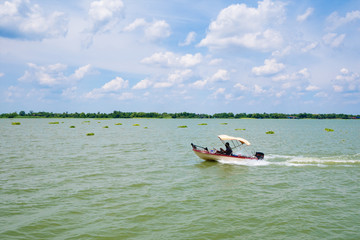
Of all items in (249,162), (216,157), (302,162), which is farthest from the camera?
Result: (216,157)

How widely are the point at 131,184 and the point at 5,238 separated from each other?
9.82 metres

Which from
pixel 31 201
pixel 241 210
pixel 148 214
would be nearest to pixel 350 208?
pixel 241 210

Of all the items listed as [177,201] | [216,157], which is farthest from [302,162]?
[177,201]

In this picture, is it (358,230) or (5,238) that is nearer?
(5,238)

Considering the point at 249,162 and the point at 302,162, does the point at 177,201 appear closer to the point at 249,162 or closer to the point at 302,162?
the point at 249,162

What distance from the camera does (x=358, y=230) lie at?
489 inches

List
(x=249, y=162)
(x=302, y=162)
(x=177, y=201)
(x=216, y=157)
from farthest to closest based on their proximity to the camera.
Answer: (x=216, y=157) < (x=302, y=162) < (x=249, y=162) < (x=177, y=201)

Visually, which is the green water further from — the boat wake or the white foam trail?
the white foam trail

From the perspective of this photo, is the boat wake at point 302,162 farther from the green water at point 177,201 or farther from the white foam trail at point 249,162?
the green water at point 177,201

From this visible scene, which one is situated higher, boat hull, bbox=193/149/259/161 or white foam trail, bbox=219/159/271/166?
boat hull, bbox=193/149/259/161

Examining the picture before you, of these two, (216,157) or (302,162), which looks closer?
(302,162)

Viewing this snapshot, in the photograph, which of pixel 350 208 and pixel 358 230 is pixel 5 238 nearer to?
pixel 358 230

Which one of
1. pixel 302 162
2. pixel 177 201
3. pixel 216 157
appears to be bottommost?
pixel 177 201

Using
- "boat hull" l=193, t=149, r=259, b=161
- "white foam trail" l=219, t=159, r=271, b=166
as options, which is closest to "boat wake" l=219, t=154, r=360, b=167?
"white foam trail" l=219, t=159, r=271, b=166
